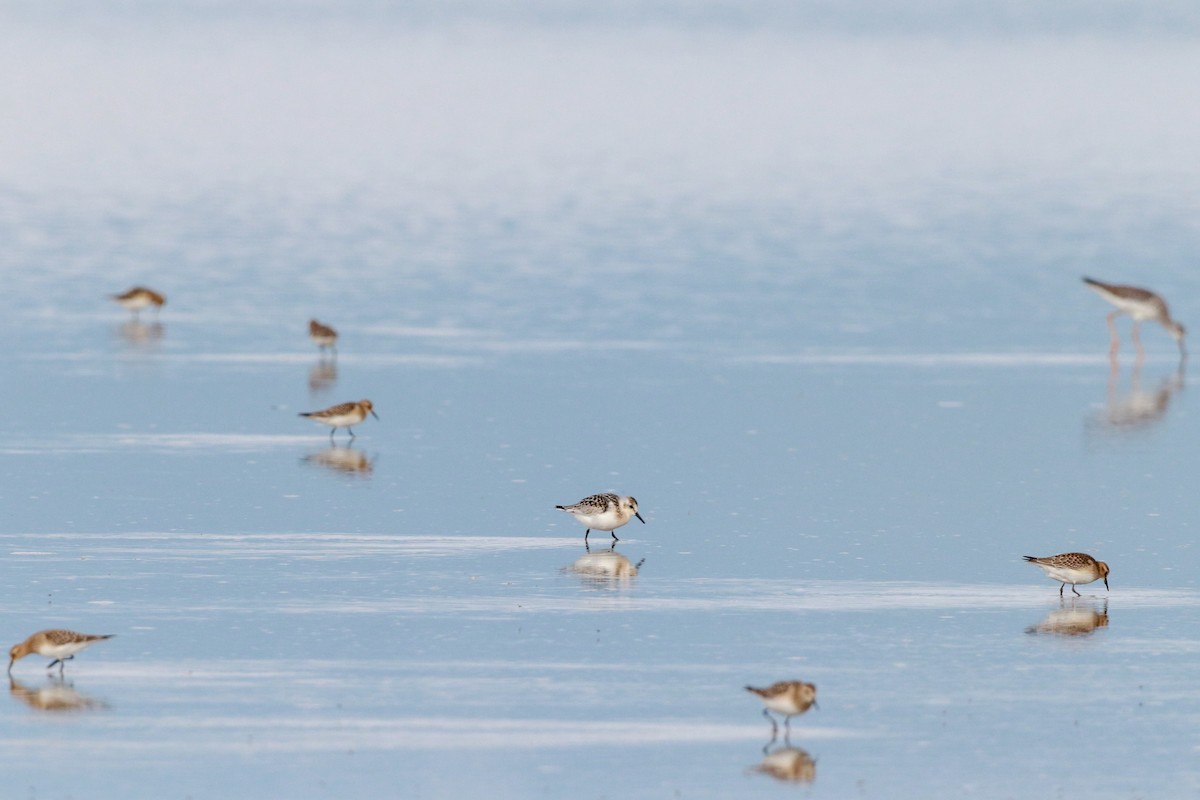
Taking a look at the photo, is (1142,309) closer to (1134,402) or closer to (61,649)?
(1134,402)

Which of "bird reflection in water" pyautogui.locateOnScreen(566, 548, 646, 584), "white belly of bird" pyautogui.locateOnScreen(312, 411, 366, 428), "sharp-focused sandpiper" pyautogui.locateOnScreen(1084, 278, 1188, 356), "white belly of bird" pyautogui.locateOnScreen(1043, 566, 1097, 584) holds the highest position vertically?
"sharp-focused sandpiper" pyautogui.locateOnScreen(1084, 278, 1188, 356)

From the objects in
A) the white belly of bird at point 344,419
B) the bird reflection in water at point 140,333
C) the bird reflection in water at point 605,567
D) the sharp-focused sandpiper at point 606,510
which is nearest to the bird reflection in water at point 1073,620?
the bird reflection in water at point 605,567

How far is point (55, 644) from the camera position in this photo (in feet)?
40.6

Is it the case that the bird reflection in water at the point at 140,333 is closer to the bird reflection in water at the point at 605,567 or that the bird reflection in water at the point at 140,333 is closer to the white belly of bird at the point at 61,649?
the bird reflection in water at the point at 605,567

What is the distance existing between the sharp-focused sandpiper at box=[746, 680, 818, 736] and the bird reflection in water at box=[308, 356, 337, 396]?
14.6 metres

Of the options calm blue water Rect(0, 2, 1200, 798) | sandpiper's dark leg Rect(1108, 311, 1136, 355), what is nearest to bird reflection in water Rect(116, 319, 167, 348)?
calm blue water Rect(0, 2, 1200, 798)

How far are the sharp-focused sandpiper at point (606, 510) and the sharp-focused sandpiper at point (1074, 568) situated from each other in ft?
9.44

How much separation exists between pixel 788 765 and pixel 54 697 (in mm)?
3718

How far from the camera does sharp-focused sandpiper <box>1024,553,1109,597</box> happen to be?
1473cm

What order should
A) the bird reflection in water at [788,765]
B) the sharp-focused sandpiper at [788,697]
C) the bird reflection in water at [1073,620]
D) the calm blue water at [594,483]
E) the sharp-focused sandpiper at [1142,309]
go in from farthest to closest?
1. the sharp-focused sandpiper at [1142,309]
2. the bird reflection in water at [1073,620]
3. the calm blue water at [594,483]
4. the sharp-focused sandpiper at [788,697]
5. the bird reflection in water at [788,765]

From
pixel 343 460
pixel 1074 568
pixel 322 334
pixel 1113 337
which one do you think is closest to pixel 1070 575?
pixel 1074 568

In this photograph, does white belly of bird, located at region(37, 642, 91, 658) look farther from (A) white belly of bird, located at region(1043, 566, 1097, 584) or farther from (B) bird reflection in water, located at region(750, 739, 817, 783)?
(A) white belly of bird, located at region(1043, 566, 1097, 584)

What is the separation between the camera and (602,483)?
64.0 ft

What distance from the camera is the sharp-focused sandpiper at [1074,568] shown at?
14.7 m
